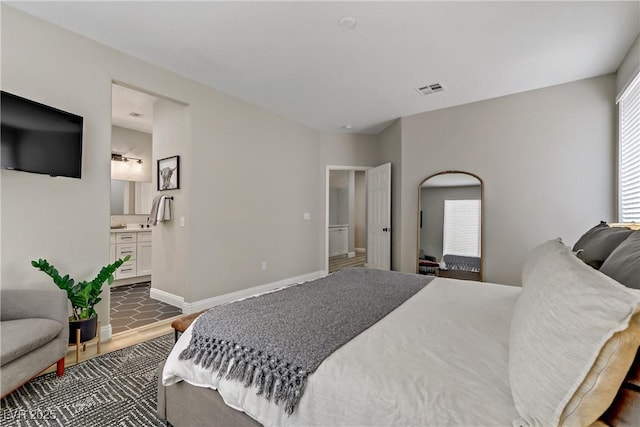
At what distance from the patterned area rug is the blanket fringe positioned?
2.41ft

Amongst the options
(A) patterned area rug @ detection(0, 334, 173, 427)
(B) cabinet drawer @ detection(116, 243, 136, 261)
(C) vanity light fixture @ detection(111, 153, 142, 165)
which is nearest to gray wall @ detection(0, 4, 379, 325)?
(A) patterned area rug @ detection(0, 334, 173, 427)

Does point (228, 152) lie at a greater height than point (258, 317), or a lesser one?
greater

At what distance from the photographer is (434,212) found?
4164mm

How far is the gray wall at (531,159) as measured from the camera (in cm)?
319

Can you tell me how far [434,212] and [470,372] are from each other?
11.4ft

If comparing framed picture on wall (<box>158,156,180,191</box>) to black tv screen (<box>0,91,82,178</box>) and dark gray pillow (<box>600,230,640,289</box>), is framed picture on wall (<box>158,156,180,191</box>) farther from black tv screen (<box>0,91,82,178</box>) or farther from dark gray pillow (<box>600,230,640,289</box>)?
dark gray pillow (<box>600,230,640,289</box>)

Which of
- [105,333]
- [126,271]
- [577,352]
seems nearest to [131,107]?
[126,271]

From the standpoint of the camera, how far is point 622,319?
1.94 feet

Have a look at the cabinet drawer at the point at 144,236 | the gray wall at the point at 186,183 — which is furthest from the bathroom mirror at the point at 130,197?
the gray wall at the point at 186,183

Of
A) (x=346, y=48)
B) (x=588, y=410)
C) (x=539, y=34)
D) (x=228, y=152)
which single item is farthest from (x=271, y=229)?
(x=588, y=410)

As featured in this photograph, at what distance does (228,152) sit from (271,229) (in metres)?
1.28

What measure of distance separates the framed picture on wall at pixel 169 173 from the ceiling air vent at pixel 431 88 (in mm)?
3110

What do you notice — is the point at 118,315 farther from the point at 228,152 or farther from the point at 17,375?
the point at 228,152

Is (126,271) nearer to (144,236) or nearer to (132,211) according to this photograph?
(144,236)
